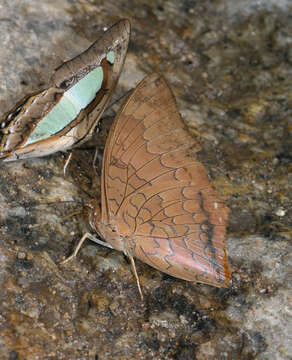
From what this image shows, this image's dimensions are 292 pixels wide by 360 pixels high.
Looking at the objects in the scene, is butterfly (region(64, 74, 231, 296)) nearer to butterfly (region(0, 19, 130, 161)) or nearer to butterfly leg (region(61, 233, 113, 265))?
butterfly leg (region(61, 233, 113, 265))

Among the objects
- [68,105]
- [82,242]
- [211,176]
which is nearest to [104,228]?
[82,242]

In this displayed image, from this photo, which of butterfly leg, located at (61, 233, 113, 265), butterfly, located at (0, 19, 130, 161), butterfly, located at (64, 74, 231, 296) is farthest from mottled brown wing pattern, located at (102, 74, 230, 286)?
butterfly, located at (0, 19, 130, 161)

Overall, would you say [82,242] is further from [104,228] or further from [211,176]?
[211,176]

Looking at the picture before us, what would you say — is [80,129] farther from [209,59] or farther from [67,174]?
[209,59]

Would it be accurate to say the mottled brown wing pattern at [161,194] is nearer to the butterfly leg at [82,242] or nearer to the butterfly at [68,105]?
the butterfly leg at [82,242]

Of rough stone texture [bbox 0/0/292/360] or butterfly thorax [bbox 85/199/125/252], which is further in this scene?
butterfly thorax [bbox 85/199/125/252]

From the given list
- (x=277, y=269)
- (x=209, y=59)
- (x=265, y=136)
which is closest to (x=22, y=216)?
(x=277, y=269)
